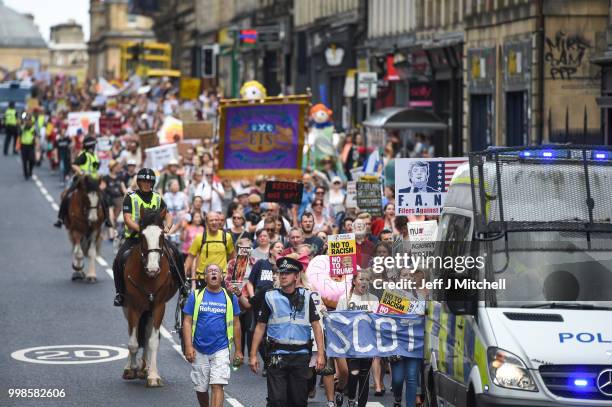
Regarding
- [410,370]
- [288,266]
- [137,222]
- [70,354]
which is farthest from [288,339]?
[70,354]

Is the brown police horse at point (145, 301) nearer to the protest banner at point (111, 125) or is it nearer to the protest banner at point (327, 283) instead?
the protest banner at point (327, 283)

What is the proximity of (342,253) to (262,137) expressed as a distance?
12629 millimetres

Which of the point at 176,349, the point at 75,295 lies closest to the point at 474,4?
the point at 75,295

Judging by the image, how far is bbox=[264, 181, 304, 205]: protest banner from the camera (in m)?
25.1

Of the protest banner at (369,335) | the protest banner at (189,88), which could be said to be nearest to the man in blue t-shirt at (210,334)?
the protest banner at (369,335)

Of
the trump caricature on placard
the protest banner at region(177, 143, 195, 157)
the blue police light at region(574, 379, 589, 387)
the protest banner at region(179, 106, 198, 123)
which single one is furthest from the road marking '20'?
the protest banner at region(179, 106, 198, 123)

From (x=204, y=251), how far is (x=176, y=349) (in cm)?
166

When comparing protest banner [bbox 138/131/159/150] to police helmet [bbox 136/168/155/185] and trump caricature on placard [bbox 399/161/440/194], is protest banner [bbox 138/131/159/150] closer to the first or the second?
trump caricature on placard [bbox 399/161/440/194]

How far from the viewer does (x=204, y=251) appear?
20.0 metres

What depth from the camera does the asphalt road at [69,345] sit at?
57.1 feet

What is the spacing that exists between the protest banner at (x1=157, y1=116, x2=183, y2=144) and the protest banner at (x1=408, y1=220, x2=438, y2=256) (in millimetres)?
22673

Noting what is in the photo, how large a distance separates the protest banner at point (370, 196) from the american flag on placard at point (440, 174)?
4.98 meters

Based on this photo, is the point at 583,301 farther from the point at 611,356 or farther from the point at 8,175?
the point at 8,175

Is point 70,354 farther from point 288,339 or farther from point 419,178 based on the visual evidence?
point 288,339
